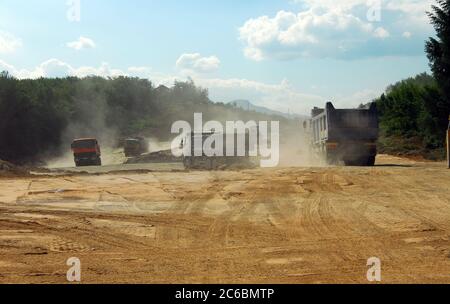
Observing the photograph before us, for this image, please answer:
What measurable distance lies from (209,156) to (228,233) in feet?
56.2

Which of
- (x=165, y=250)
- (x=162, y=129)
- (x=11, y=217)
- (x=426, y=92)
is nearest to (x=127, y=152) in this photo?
(x=162, y=129)

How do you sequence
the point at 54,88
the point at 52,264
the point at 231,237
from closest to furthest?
the point at 52,264
the point at 231,237
the point at 54,88

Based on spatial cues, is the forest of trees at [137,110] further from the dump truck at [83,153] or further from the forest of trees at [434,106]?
the dump truck at [83,153]

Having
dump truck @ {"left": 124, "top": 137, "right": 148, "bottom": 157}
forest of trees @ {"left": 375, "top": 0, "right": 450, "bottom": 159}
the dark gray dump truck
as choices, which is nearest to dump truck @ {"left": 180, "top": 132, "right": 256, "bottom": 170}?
the dark gray dump truck

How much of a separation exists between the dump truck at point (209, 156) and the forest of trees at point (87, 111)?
104ft

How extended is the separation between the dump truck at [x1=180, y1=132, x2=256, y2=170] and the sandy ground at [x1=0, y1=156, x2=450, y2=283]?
973 cm

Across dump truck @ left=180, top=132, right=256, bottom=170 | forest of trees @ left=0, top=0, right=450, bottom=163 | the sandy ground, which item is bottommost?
the sandy ground

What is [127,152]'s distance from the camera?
53125mm

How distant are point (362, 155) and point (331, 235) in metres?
17.4

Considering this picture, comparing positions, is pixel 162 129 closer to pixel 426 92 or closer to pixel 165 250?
pixel 426 92

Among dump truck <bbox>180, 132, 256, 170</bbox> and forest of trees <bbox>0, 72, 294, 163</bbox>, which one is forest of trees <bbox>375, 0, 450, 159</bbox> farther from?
forest of trees <bbox>0, 72, 294, 163</bbox>

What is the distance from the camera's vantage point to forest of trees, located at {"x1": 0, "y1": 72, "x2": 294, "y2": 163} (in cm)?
5678

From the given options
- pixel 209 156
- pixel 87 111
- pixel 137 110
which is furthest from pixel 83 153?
pixel 137 110

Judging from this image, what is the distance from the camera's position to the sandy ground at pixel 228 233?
6.40m
